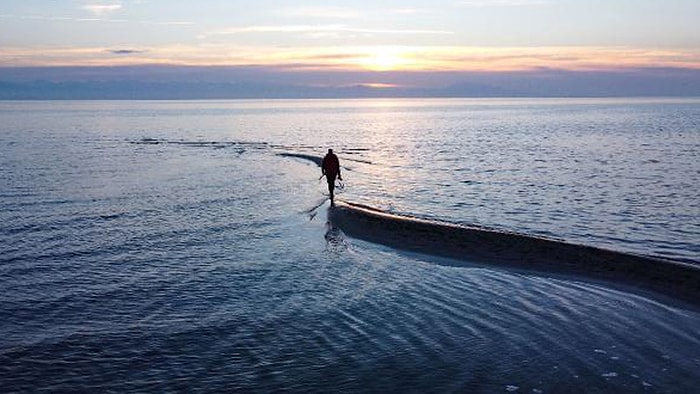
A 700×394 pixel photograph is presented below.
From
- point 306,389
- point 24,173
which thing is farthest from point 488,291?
point 24,173

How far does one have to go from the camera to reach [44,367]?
11469 mm

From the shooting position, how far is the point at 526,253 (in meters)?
20.8

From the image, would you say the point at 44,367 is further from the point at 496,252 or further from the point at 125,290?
the point at 496,252

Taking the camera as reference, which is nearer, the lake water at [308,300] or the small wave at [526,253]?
the lake water at [308,300]

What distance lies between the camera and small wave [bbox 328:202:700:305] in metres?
17.6

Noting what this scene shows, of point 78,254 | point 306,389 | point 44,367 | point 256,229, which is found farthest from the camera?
point 256,229

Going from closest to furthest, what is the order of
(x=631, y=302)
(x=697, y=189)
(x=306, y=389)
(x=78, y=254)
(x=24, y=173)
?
(x=306, y=389), (x=631, y=302), (x=78, y=254), (x=697, y=189), (x=24, y=173)

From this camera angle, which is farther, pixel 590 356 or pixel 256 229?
pixel 256 229

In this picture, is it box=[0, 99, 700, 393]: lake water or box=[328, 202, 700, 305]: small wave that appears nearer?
box=[0, 99, 700, 393]: lake water

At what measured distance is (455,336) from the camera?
12984 millimetres

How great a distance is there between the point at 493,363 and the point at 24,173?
39.6 m

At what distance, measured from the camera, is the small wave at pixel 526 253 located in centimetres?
1756

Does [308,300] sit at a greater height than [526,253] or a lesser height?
greater

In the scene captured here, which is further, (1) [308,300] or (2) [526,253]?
(2) [526,253]
